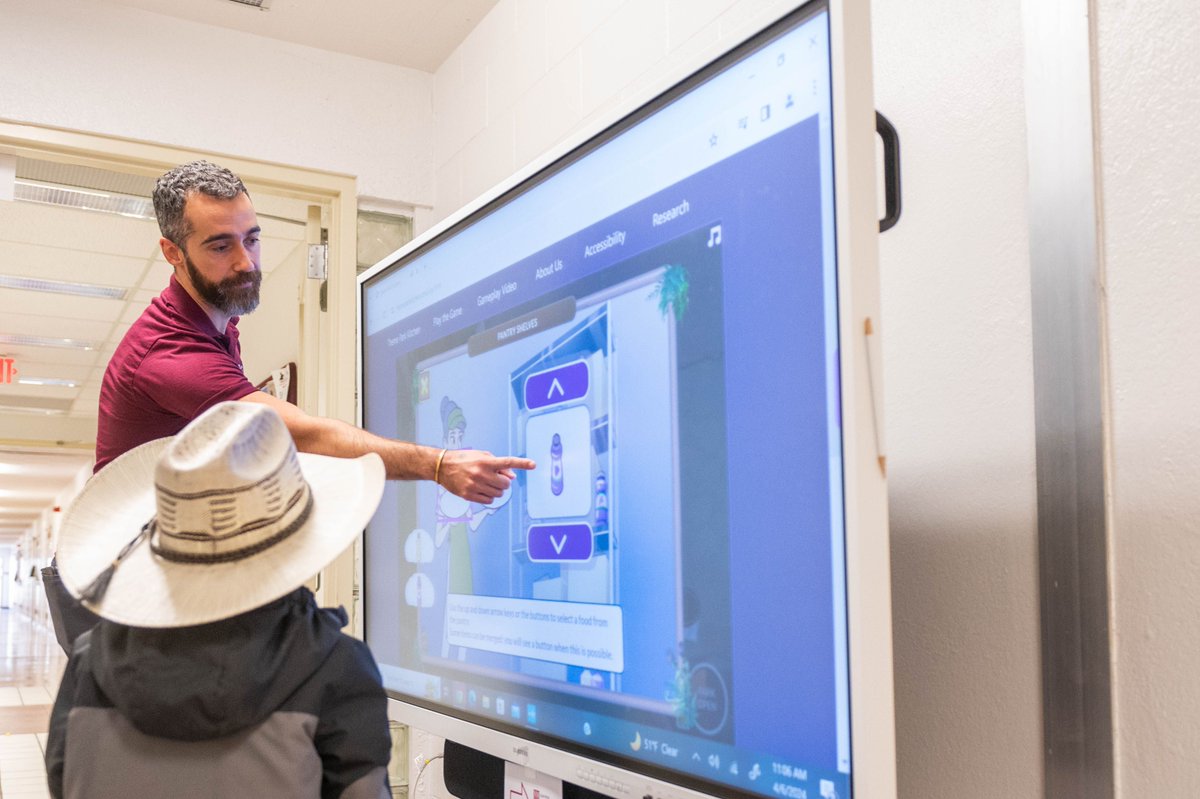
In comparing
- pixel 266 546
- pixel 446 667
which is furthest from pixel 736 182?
pixel 446 667

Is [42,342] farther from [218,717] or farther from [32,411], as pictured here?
[218,717]

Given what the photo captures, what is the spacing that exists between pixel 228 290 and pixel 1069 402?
63.0 inches

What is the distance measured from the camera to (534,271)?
1.68 meters

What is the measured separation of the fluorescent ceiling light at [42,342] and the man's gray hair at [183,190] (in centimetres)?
619

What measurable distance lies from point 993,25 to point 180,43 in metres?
2.50

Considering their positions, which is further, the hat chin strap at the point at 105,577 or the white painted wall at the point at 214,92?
the white painted wall at the point at 214,92

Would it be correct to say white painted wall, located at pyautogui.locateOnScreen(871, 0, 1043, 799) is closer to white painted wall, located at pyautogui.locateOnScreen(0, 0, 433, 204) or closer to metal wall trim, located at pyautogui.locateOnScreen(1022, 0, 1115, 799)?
metal wall trim, located at pyautogui.locateOnScreen(1022, 0, 1115, 799)

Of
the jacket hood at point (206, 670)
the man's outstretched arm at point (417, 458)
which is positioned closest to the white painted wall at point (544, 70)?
the man's outstretched arm at point (417, 458)

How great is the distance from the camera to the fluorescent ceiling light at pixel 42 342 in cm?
768

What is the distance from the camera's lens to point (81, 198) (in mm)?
4695

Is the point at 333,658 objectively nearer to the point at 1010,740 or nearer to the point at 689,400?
the point at 689,400

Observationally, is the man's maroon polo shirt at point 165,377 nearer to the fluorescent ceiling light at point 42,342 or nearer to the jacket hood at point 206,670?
the jacket hood at point 206,670

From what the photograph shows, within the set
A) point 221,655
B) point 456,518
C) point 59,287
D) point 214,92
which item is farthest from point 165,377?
point 59,287

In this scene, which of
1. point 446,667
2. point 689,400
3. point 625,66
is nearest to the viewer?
point 689,400
